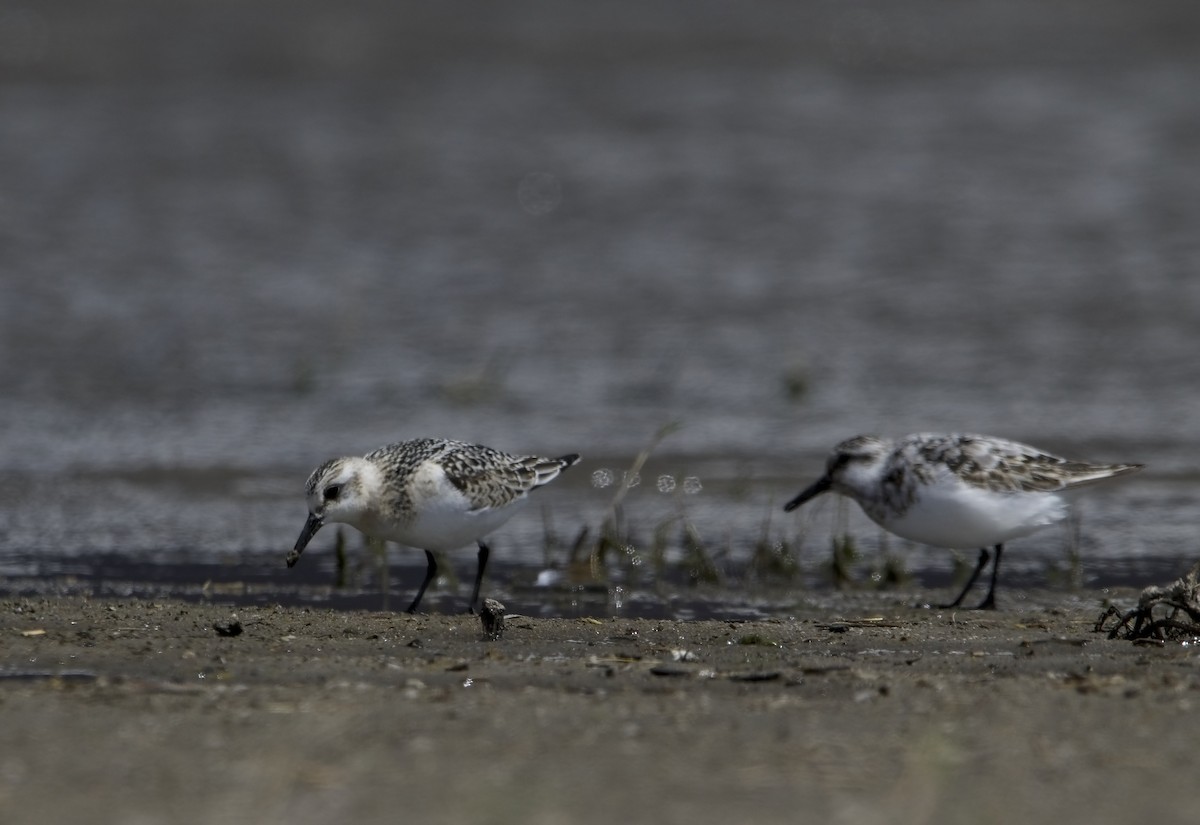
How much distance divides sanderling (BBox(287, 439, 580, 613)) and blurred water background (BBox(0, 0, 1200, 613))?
1.37 feet

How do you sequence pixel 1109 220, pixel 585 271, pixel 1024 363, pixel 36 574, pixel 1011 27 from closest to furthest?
pixel 36 574 < pixel 1024 363 < pixel 585 271 < pixel 1109 220 < pixel 1011 27

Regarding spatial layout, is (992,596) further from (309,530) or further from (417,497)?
(309,530)

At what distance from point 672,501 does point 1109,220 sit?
24.2 feet

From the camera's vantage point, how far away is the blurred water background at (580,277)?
9453mm

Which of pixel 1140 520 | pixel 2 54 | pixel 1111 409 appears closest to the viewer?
pixel 1140 520

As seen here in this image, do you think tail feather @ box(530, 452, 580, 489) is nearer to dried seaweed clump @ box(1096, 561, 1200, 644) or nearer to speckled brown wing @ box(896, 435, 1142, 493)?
speckled brown wing @ box(896, 435, 1142, 493)

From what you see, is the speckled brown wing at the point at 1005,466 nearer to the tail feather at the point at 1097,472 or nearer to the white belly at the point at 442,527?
the tail feather at the point at 1097,472

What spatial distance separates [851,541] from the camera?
28.5 ft

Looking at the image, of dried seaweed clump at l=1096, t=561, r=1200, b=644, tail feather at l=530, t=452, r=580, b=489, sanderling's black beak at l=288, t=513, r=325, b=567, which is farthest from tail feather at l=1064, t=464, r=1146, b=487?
sanderling's black beak at l=288, t=513, r=325, b=567

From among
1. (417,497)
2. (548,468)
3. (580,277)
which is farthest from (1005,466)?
(580,277)

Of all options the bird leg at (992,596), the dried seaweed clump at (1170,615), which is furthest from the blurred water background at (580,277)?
the dried seaweed clump at (1170,615)

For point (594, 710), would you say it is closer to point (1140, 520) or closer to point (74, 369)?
point (1140, 520)

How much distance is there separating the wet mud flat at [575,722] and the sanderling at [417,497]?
2.97 feet

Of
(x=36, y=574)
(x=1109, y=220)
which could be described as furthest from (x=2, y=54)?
(x=36, y=574)
